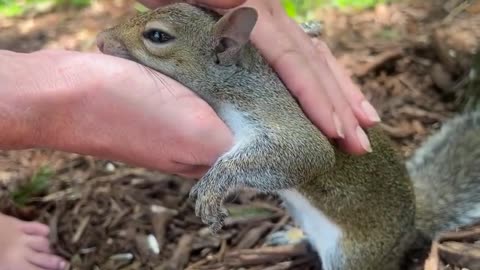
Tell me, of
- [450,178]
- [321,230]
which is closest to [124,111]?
[321,230]

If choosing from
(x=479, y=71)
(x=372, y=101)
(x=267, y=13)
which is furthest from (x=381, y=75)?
(x=267, y=13)

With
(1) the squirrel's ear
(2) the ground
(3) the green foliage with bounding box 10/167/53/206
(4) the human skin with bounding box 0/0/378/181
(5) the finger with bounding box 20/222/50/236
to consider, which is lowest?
(3) the green foliage with bounding box 10/167/53/206

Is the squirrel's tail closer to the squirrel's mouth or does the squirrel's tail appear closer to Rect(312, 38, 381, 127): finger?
Rect(312, 38, 381, 127): finger

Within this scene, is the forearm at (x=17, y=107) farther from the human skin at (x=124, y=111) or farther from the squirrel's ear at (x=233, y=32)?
the squirrel's ear at (x=233, y=32)

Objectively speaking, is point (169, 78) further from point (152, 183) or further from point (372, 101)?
point (372, 101)

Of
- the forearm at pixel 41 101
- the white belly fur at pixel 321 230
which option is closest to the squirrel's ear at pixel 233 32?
the forearm at pixel 41 101

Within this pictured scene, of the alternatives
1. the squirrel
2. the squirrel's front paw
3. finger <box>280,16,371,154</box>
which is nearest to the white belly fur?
the squirrel

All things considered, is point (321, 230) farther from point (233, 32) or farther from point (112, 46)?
point (112, 46)
